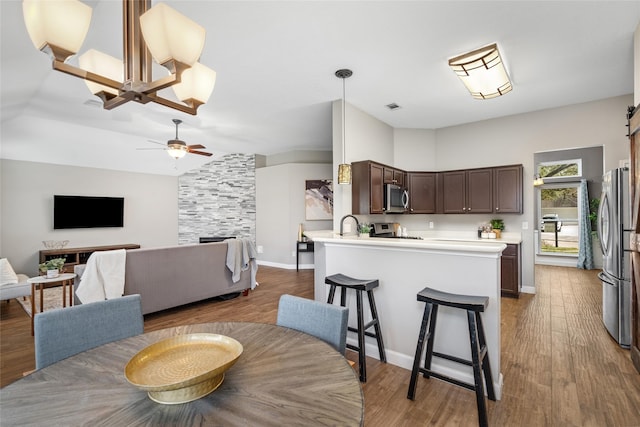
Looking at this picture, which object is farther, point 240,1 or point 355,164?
point 355,164

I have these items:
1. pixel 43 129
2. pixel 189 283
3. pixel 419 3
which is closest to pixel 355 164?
pixel 419 3

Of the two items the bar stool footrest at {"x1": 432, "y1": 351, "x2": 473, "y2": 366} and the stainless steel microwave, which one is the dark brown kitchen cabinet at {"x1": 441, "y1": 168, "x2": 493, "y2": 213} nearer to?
the stainless steel microwave

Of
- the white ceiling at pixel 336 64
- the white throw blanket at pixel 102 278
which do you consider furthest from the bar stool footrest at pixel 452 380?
the white throw blanket at pixel 102 278

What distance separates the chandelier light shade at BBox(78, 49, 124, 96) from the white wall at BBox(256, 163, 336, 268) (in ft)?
17.2

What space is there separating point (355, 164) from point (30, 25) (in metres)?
3.32

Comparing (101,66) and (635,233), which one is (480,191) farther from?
(101,66)

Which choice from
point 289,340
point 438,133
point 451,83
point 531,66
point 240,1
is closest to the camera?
point 289,340

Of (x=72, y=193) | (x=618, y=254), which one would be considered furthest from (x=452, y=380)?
(x=72, y=193)

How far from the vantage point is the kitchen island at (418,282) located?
2.00 m

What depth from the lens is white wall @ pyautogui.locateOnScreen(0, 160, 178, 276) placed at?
5301mm

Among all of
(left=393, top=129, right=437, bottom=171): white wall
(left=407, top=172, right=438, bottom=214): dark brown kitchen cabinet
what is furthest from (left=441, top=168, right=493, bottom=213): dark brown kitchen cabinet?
(left=393, top=129, right=437, bottom=171): white wall

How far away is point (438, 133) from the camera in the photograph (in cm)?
528

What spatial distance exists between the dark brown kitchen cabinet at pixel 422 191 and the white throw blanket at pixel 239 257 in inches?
112

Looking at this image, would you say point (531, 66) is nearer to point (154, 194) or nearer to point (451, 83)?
point (451, 83)
